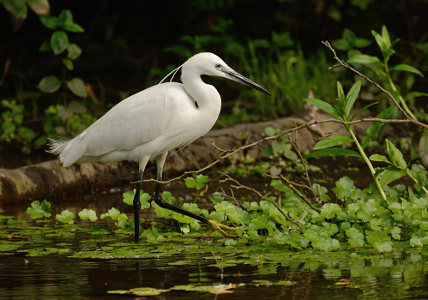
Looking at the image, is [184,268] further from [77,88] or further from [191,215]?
[77,88]

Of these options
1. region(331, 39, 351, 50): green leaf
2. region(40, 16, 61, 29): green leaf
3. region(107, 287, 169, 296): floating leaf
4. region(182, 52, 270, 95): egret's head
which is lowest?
region(107, 287, 169, 296): floating leaf

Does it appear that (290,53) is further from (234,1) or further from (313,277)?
(313,277)

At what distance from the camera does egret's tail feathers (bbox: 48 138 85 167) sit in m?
6.16

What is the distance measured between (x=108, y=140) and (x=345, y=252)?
2.15 metres

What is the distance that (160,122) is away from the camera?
5.86 meters

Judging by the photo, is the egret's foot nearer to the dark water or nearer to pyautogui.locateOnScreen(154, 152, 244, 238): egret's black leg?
pyautogui.locateOnScreen(154, 152, 244, 238): egret's black leg

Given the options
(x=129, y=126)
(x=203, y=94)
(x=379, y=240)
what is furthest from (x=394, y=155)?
(x=129, y=126)

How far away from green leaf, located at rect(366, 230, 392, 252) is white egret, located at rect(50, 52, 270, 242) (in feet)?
3.73

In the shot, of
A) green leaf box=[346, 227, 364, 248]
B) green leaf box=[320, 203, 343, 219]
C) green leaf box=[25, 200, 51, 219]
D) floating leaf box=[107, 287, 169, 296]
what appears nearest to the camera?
floating leaf box=[107, 287, 169, 296]

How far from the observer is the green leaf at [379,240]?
4.55 meters

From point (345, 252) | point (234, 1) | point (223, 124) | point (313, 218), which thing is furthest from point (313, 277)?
point (234, 1)

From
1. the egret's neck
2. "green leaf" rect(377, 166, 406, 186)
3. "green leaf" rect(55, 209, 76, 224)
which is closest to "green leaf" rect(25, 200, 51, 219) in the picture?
"green leaf" rect(55, 209, 76, 224)

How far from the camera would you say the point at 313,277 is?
412 centimetres

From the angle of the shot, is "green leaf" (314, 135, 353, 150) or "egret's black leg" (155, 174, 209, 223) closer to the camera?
"green leaf" (314, 135, 353, 150)
